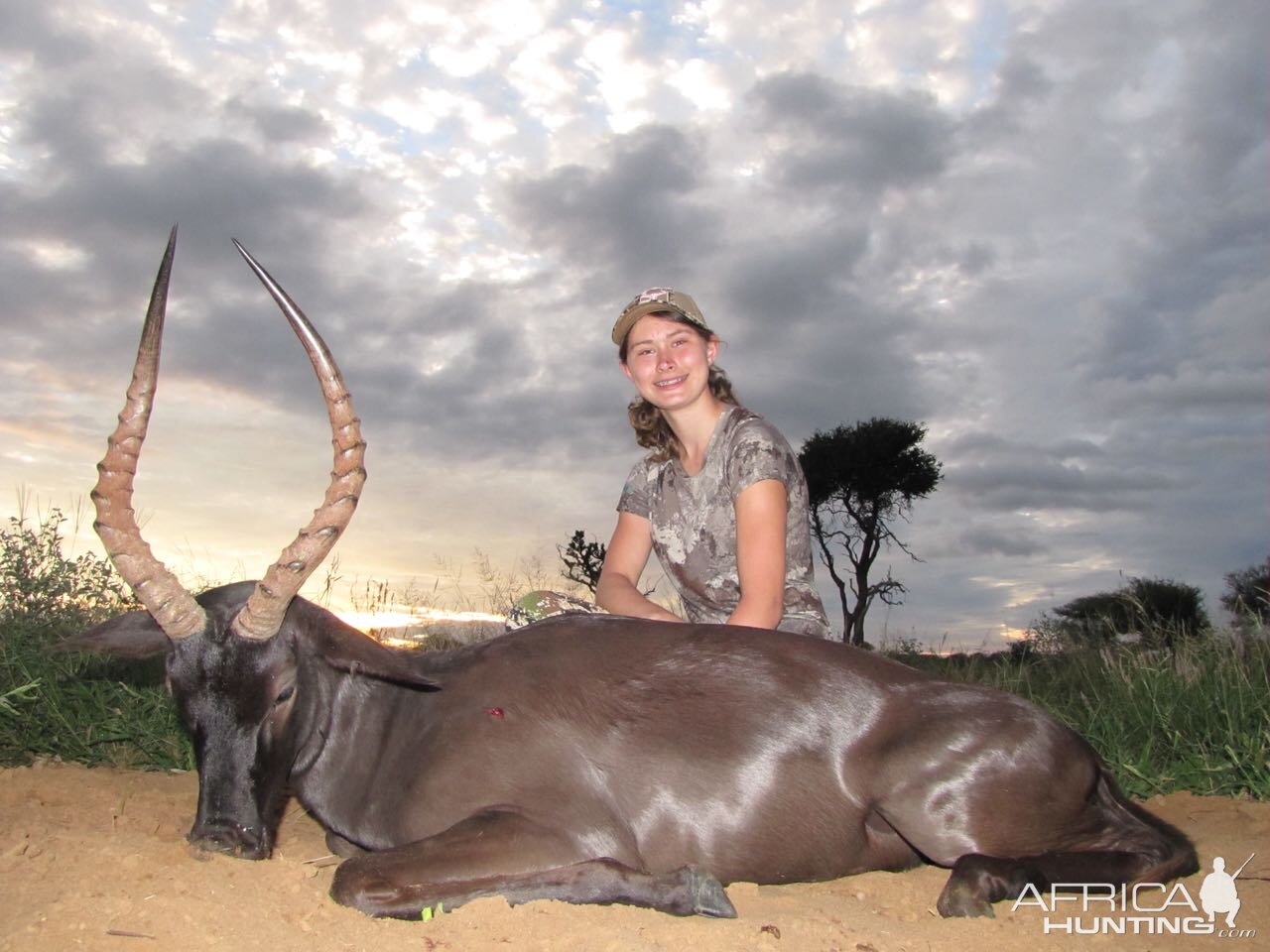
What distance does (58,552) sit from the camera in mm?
8000

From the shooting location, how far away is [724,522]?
17.7 feet

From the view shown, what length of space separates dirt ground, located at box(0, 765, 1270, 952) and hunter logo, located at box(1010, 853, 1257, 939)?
0.09ft

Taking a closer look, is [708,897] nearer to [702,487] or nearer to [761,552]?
[761,552]

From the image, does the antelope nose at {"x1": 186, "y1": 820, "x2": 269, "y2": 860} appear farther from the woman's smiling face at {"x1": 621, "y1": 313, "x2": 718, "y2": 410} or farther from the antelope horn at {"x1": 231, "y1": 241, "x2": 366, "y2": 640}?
the woman's smiling face at {"x1": 621, "y1": 313, "x2": 718, "y2": 410}

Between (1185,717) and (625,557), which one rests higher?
(625,557)

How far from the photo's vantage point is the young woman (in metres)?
4.99

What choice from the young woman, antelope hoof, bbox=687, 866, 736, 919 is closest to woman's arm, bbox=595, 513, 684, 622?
the young woman

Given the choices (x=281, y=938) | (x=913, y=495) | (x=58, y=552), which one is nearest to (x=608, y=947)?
(x=281, y=938)

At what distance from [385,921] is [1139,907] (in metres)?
2.48

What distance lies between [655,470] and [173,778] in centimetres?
301

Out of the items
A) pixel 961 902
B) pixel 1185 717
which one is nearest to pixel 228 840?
pixel 961 902

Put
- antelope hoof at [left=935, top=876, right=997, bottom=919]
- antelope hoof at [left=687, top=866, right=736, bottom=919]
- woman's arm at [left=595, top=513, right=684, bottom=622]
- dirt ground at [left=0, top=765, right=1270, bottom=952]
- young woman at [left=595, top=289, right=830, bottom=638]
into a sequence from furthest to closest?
woman's arm at [left=595, top=513, right=684, bottom=622]
young woman at [left=595, top=289, right=830, bottom=638]
antelope hoof at [left=935, top=876, right=997, bottom=919]
antelope hoof at [left=687, top=866, right=736, bottom=919]
dirt ground at [left=0, top=765, right=1270, bottom=952]

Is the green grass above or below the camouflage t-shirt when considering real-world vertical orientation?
below

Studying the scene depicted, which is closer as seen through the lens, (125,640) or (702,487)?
(125,640)
